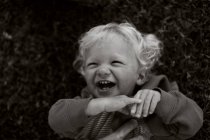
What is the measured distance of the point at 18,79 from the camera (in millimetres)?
3551

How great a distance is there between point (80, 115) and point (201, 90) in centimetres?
99

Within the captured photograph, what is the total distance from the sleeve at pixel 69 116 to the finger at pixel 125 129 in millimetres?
198

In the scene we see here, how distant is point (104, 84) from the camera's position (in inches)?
102

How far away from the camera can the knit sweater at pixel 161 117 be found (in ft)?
8.36

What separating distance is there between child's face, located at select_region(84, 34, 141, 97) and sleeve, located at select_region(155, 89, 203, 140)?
23 cm

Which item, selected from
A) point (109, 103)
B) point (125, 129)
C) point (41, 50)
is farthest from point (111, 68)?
point (41, 50)

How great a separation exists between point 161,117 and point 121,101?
0.26 m

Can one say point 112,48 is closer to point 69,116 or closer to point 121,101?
point 121,101

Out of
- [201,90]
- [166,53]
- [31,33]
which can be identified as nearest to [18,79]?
[31,33]

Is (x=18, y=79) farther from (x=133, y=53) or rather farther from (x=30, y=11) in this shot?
(x=133, y=53)

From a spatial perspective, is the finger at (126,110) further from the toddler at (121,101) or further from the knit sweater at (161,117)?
the knit sweater at (161,117)

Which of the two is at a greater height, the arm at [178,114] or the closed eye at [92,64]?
the closed eye at [92,64]

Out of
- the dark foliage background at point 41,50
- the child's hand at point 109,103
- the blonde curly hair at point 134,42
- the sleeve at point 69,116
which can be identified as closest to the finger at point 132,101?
the child's hand at point 109,103

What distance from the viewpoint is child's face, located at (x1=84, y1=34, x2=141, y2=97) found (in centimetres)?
260
